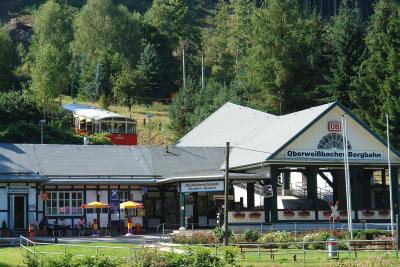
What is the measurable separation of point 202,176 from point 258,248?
12.4 meters

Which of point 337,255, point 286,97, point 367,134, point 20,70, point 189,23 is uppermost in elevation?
point 189,23

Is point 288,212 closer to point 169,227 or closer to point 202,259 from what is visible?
point 169,227

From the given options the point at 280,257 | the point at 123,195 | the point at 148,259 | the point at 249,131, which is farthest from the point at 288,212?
the point at 148,259

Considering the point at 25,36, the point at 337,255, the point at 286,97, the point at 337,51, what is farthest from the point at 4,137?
the point at 25,36

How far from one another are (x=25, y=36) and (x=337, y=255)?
116 m

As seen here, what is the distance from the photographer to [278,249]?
38.2m

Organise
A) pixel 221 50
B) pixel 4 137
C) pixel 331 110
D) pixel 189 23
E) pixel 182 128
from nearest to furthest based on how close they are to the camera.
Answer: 1. pixel 331 110
2. pixel 4 137
3. pixel 182 128
4. pixel 221 50
5. pixel 189 23

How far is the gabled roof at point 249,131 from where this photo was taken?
50.3m

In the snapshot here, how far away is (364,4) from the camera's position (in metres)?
160

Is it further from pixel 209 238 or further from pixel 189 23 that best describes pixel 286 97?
pixel 189 23

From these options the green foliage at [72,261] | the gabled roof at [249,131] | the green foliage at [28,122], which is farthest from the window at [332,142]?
the green foliage at [28,122]

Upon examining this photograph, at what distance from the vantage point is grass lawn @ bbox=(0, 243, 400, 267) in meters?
32.4

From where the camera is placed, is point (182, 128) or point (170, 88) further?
point (170, 88)

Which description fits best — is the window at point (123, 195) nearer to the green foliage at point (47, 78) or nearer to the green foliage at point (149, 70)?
the green foliage at point (47, 78)
